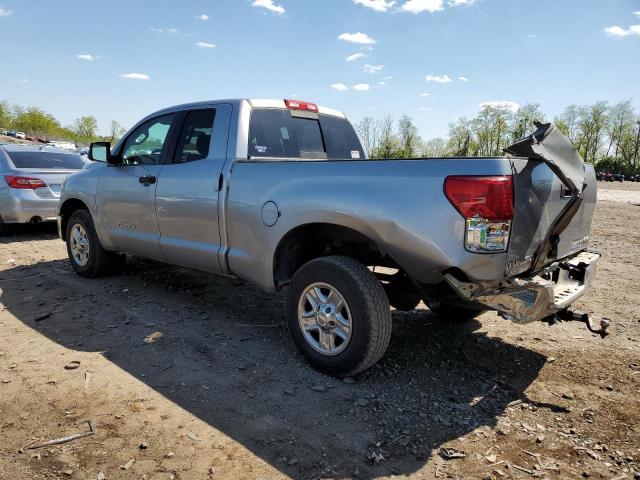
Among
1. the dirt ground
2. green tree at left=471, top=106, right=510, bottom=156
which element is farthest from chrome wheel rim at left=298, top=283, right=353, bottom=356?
green tree at left=471, top=106, right=510, bottom=156

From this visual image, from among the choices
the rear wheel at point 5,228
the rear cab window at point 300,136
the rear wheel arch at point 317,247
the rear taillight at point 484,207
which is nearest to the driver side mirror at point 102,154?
the rear cab window at point 300,136

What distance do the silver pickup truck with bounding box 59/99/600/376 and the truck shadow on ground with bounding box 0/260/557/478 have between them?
0.33 meters

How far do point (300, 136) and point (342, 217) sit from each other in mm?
1688

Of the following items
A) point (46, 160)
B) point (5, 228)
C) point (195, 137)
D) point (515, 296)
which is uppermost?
point (195, 137)

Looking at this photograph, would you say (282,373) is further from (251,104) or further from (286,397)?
(251,104)

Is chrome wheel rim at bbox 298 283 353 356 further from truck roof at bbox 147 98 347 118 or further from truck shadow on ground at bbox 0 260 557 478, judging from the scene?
truck roof at bbox 147 98 347 118

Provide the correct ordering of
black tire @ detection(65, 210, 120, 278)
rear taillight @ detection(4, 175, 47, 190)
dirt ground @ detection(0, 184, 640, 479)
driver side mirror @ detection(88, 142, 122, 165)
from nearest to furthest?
dirt ground @ detection(0, 184, 640, 479)
driver side mirror @ detection(88, 142, 122, 165)
black tire @ detection(65, 210, 120, 278)
rear taillight @ detection(4, 175, 47, 190)

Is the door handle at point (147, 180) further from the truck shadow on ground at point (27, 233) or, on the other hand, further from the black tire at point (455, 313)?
the truck shadow on ground at point (27, 233)

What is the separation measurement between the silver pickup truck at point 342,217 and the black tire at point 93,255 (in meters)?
0.51

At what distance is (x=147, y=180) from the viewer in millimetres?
4738

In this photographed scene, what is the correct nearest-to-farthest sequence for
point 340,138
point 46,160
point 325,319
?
Answer: point 325,319, point 340,138, point 46,160

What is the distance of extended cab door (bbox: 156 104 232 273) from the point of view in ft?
13.5

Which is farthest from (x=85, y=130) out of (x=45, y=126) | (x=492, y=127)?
(x=492, y=127)

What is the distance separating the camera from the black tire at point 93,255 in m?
5.71
